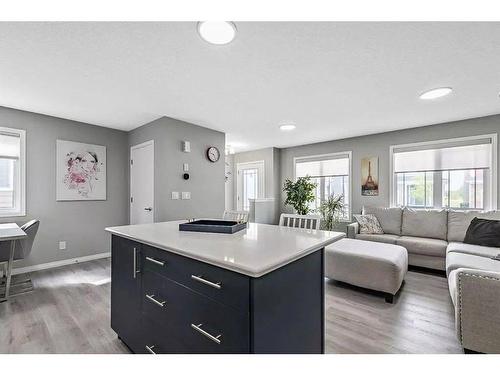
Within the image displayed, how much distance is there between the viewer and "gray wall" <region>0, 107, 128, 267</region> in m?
3.25

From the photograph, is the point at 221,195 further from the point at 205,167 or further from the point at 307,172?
the point at 307,172

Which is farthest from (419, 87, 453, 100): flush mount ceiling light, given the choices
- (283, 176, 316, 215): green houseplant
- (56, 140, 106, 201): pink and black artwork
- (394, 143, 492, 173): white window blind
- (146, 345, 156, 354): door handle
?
(56, 140, 106, 201): pink and black artwork

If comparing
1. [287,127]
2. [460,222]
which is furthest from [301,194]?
[460,222]

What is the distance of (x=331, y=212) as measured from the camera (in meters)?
4.63

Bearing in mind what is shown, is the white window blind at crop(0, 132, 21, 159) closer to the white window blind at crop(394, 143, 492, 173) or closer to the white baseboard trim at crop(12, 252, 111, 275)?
the white baseboard trim at crop(12, 252, 111, 275)

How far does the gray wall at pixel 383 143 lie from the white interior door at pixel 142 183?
350cm

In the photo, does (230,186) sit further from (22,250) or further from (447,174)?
(447,174)

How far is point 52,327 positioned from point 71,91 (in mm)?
2360

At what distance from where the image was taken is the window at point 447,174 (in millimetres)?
3449

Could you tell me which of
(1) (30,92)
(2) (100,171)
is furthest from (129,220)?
(1) (30,92)

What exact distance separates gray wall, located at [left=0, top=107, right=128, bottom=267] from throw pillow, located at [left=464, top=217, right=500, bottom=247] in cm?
538

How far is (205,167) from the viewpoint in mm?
3949

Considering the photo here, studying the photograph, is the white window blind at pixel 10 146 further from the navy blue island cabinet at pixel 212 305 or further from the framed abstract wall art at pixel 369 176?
the framed abstract wall art at pixel 369 176

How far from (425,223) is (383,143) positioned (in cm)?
162
